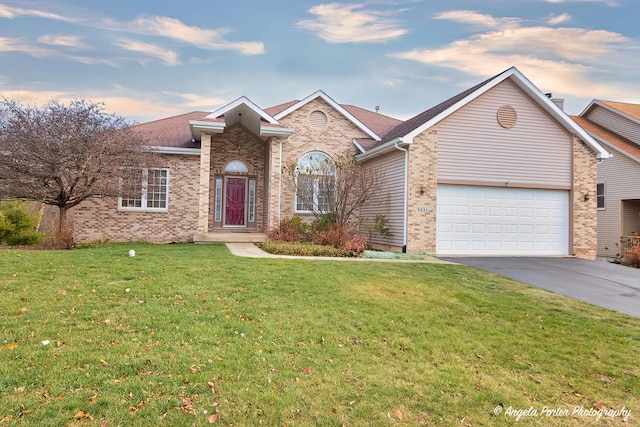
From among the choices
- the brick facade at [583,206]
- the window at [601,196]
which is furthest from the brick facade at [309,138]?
the window at [601,196]

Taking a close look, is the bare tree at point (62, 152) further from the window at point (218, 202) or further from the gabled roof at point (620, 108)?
the gabled roof at point (620, 108)

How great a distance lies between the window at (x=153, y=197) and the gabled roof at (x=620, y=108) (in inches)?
880

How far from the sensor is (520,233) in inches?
548

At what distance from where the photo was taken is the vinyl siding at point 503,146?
1348 centimetres

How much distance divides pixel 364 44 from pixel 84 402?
14190 millimetres

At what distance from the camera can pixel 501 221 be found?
13.9m

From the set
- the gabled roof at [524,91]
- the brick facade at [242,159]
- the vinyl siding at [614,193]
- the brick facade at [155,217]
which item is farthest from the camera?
the vinyl siding at [614,193]

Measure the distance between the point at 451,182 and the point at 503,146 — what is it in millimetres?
2401

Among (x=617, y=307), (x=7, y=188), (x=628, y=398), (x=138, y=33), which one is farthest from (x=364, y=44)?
(x=628, y=398)

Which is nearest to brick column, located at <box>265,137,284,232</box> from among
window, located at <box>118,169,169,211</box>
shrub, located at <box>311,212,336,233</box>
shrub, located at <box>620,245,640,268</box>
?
shrub, located at <box>311,212,336,233</box>

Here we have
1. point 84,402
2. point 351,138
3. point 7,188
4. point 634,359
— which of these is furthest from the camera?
point 351,138

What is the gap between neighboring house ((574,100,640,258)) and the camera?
18375mm

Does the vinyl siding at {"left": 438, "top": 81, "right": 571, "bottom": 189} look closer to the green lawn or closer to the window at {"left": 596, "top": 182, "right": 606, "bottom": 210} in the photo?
the green lawn

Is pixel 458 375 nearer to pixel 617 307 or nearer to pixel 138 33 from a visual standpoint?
pixel 617 307
